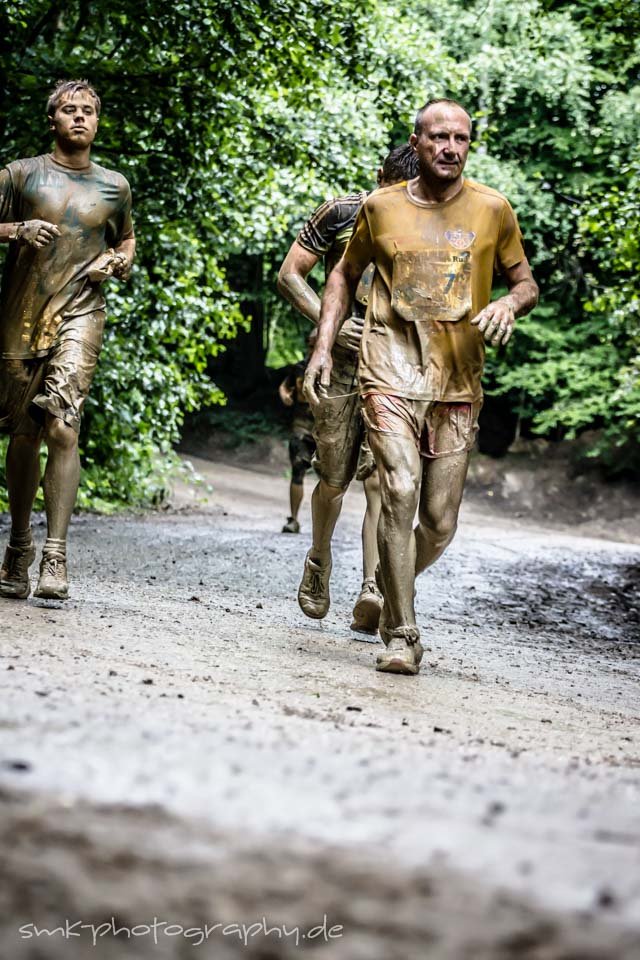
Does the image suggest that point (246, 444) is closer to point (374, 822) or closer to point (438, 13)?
point (438, 13)

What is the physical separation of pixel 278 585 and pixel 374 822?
23.6 feet

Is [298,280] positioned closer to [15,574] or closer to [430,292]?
[430,292]

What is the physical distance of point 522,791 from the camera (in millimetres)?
2795

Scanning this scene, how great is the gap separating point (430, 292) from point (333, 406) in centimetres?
112

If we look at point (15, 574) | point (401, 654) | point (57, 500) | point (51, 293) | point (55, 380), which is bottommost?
point (15, 574)

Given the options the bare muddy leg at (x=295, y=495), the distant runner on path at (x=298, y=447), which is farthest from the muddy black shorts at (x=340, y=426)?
the bare muddy leg at (x=295, y=495)

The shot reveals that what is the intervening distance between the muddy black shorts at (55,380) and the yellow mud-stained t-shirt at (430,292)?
142 cm

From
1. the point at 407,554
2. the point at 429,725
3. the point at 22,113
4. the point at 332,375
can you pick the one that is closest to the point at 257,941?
the point at 429,725

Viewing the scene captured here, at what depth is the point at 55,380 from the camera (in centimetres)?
615

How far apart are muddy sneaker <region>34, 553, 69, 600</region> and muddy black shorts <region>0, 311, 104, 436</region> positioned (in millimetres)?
633

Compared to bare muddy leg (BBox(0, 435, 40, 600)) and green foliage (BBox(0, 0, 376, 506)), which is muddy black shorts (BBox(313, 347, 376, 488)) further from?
green foliage (BBox(0, 0, 376, 506))

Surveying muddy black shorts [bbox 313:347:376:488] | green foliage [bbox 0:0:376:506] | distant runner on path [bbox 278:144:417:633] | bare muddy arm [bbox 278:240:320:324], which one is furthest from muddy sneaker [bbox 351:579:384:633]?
green foliage [bbox 0:0:376:506]

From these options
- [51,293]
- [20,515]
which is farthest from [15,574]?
[51,293]

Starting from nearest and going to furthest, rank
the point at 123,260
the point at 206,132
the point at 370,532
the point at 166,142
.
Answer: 1. the point at 123,260
2. the point at 370,532
3. the point at 206,132
4. the point at 166,142
